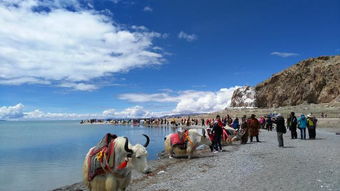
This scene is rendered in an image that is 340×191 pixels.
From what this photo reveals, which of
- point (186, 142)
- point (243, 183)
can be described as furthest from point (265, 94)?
point (243, 183)

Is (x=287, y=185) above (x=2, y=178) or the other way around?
above

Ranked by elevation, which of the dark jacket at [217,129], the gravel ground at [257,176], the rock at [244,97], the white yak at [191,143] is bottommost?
the gravel ground at [257,176]

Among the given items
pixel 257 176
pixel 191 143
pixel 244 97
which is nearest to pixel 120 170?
pixel 257 176

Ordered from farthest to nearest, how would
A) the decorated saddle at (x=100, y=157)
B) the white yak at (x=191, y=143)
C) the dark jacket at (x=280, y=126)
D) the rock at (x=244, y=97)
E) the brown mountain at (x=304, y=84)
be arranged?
1. the rock at (x=244, y=97)
2. the brown mountain at (x=304, y=84)
3. the dark jacket at (x=280, y=126)
4. the white yak at (x=191, y=143)
5. the decorated saddle at (x=100, y=157)

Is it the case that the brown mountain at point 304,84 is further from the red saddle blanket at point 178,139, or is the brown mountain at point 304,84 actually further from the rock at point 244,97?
the red saddle blanket at point 178,139

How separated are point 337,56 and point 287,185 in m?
94.8

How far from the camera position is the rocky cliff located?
79.7 meters

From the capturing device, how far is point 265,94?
9744cm

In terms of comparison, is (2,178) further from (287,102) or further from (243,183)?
(287,102)

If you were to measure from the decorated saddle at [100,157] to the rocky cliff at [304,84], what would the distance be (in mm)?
80633

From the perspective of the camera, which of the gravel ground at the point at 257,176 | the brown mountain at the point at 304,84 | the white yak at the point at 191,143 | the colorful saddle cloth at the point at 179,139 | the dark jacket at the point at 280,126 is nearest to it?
the gravel ground at the point at 257,176

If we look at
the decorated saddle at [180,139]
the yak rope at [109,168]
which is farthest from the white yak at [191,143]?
the yak rope at [109,168]

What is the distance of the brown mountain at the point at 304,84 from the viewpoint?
79.7 metres

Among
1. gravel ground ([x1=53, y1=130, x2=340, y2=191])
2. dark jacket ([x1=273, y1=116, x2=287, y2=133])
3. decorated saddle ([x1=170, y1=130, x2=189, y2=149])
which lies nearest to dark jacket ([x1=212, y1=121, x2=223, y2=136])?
decorated saddle ([x1=170, y1=130, x2=189, y2=149])
